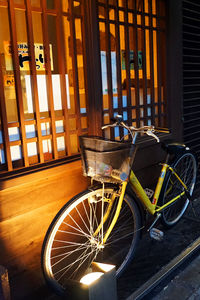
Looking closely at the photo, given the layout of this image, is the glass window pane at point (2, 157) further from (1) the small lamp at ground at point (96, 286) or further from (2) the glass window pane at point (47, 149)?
(1) the small lamp at ground at point (96, 286)

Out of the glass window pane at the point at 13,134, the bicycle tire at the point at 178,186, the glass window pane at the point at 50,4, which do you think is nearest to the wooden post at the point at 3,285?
the glass window pane at the point at 13,134

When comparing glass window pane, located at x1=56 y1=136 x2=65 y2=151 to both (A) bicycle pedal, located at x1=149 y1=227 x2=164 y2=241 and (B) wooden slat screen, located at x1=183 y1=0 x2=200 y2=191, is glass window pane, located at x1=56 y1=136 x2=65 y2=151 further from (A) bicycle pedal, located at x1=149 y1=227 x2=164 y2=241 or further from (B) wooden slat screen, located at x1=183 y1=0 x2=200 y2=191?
(B) wooden slat screen, located at x1=183 y1=0 x2=200 y2=191

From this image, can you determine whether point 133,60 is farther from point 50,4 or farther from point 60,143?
point 60,143

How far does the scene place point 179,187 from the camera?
550cm

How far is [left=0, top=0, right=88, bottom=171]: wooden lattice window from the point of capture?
3.82 m

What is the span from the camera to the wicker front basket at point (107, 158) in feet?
12.3

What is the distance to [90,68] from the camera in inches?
182

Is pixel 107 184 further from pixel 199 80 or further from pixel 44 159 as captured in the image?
pixel 199 80

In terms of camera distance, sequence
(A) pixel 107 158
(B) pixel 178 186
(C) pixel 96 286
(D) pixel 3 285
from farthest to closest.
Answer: (B) pixel 178 186, (A) pixel 107 158, (D) pixel 3 285, (C) pixel 96 286

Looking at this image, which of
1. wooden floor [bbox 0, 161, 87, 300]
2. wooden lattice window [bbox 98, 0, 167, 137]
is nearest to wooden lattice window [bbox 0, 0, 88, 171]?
wooden floor [bbox 0, 161, 87, 300]

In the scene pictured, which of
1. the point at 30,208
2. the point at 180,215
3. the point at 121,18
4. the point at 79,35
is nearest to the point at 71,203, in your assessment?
the point at 30,208

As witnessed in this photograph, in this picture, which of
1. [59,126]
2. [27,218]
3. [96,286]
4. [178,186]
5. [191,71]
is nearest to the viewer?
[96,286]

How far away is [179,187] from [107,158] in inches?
86.7

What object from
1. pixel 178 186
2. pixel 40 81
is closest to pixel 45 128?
pixel 40 81
